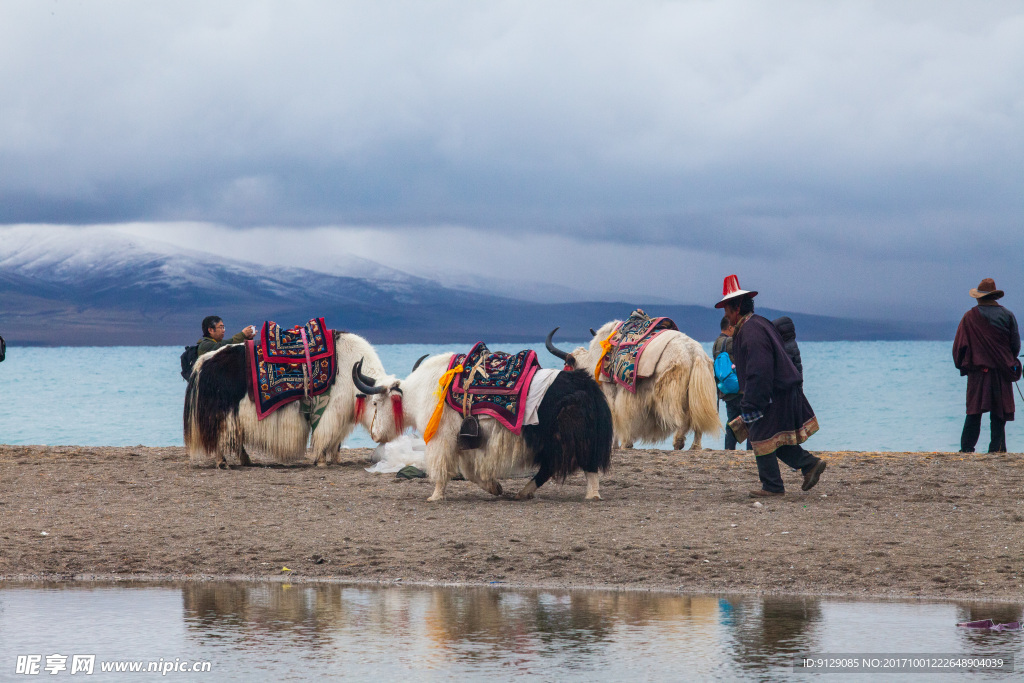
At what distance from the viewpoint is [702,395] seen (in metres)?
10.1

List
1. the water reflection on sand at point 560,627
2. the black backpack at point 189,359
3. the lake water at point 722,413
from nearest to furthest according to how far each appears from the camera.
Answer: the water reflection on sand at point 560,627 → the black backpack at point 189,359 → the lake water at point 722,413

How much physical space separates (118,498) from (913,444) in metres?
13.6

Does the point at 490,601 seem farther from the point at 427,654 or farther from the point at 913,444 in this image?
the point at 913,444

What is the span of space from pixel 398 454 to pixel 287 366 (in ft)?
3.71

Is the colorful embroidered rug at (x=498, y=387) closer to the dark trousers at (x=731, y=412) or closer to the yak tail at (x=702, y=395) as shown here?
the dark trousers at (x=731, y=412)

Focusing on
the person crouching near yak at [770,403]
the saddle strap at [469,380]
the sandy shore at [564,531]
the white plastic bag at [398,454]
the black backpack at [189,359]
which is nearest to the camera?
the sandy shore at [564,531]

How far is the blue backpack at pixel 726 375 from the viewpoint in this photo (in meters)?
9.94

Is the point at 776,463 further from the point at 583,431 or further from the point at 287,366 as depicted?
the point at 287,366

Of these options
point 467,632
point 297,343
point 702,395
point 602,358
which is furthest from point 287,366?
point 467,632

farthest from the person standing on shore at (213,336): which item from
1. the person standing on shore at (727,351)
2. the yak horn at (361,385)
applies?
the person standing on shore at (727,351)

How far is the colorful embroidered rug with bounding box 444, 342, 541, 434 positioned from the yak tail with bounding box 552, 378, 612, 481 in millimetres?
263

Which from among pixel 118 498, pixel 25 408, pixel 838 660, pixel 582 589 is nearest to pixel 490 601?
pixel 582 589

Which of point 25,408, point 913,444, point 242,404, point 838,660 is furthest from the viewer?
point 25,408

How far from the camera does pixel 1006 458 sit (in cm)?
898
